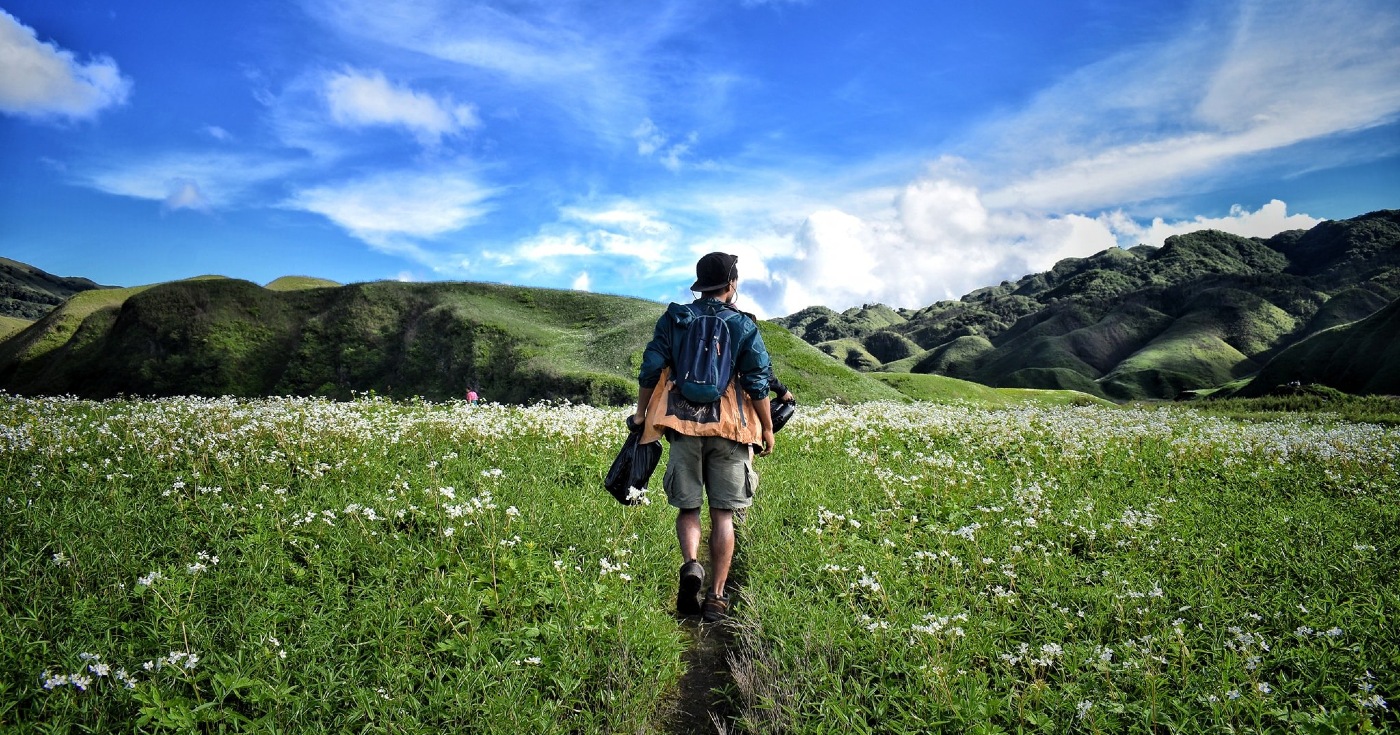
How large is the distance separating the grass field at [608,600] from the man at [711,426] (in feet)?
1.75

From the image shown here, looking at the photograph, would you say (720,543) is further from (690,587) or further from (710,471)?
(710,471)

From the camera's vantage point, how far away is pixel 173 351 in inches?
1967

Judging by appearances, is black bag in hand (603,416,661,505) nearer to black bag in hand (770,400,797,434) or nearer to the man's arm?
the man's arm

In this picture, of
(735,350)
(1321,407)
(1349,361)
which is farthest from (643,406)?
(1349,361)

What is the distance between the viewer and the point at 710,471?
20.1ft

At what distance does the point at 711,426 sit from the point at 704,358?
2.03ft

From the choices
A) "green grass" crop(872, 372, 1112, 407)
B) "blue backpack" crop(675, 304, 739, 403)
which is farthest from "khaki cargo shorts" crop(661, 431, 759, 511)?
"green grass" crop(872, 372, 1112, 407)

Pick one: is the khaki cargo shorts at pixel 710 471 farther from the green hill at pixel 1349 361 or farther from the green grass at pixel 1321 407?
the green hill at pixel 1349 361

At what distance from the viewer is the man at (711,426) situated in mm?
5930

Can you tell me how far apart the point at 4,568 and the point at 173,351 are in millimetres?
56708

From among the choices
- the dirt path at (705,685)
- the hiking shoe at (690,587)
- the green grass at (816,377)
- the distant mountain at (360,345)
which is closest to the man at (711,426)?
the hiking shoe at (690,587)

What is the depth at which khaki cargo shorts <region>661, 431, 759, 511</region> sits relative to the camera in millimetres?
6035

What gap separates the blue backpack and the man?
26mm

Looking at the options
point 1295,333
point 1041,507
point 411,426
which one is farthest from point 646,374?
point 1295,333
